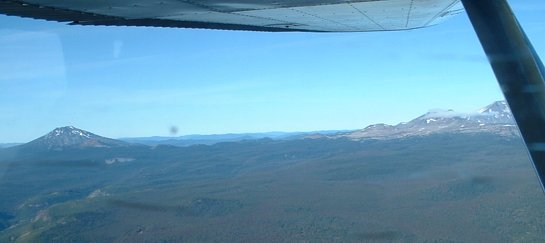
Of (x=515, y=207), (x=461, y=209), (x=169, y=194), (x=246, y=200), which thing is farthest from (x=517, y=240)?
(x=169, y=194)

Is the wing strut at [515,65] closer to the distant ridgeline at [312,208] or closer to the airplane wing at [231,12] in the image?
the airplane wing at [231,12]

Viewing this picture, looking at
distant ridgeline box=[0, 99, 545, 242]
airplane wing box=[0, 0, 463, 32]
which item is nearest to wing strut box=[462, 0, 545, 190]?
airplane wing box=[0, 0, 463, 32]

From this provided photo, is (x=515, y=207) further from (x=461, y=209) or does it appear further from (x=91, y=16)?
(x=91, y=16)

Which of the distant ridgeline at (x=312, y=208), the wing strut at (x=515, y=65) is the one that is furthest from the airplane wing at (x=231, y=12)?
the distant ridgeline at (x=312, y=208)

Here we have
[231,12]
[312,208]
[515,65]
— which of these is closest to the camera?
[515,65]

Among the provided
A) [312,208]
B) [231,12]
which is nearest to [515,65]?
[231,12]

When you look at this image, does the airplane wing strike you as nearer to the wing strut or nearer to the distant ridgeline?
the wing strut

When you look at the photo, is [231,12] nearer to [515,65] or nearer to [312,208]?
[515,65]
